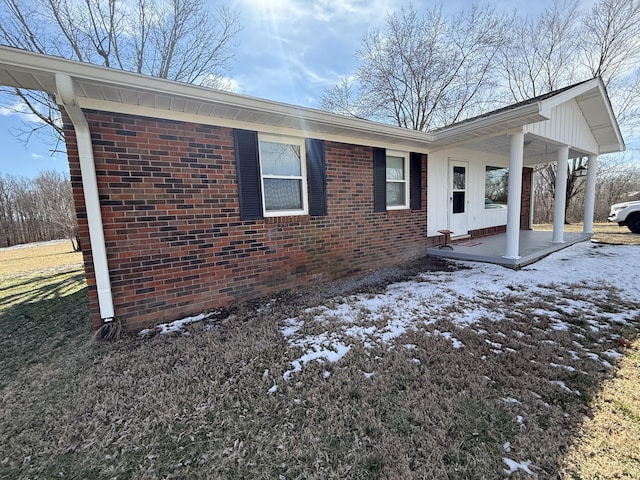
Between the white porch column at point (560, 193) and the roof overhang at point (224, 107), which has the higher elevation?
the roof overhang at point (224, 107)

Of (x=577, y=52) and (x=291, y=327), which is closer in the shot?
(x=291, y=327)

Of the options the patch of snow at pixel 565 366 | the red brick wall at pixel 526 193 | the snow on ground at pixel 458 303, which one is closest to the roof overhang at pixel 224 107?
the snow on ground at pixel 458 303

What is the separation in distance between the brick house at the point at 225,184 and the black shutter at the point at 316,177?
0.02m

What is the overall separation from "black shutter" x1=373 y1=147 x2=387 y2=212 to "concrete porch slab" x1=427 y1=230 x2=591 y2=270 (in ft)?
6.80

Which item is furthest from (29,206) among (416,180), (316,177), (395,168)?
(416,180)

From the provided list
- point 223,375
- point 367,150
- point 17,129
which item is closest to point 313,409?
point 223,375

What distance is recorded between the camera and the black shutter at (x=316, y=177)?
Result: 481cm

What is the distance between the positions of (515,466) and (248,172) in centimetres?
405

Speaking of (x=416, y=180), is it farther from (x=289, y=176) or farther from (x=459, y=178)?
(x=289, y=176)

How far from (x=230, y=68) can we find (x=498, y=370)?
12.4 m

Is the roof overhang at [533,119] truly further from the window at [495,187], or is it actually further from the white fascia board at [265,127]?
the window at [495,187]

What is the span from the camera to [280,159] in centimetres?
455

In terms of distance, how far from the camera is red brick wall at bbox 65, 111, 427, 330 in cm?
325

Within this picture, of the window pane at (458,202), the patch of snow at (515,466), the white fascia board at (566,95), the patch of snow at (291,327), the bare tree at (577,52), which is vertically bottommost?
the patch of snow at (515,466)
